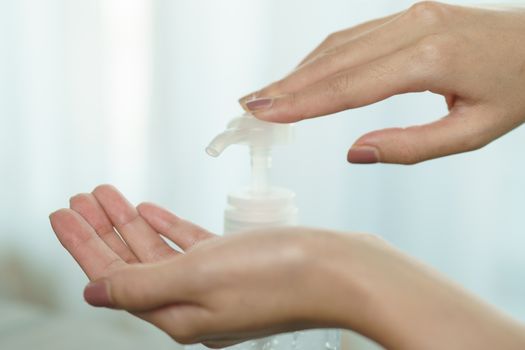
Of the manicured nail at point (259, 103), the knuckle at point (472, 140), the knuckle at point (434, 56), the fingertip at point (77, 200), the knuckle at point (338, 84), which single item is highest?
the knuckle at point (434, 56)

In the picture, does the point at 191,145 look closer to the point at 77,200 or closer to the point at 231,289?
the point at 77,200

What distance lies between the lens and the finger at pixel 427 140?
0.50m

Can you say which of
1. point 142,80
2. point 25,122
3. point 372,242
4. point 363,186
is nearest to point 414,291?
point 372,242

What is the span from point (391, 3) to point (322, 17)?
0.31ft

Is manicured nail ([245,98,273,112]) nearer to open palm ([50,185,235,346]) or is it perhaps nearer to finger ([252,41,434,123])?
finger ([252,41,434,123])

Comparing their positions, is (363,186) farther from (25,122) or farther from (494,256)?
(25,122)

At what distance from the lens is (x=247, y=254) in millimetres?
367

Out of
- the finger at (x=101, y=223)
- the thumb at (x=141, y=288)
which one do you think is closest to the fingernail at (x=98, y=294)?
the thumb at (x=141, y=288)

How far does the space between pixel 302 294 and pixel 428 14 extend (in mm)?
279

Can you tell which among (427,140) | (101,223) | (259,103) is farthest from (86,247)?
(427,140)

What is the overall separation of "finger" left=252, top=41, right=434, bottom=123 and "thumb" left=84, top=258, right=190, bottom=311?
175 millimetres

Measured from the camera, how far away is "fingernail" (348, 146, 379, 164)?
49cm

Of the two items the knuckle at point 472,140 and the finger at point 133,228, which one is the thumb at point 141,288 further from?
the knuckle at point 472,140

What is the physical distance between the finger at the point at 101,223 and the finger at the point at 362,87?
0.17 meters
